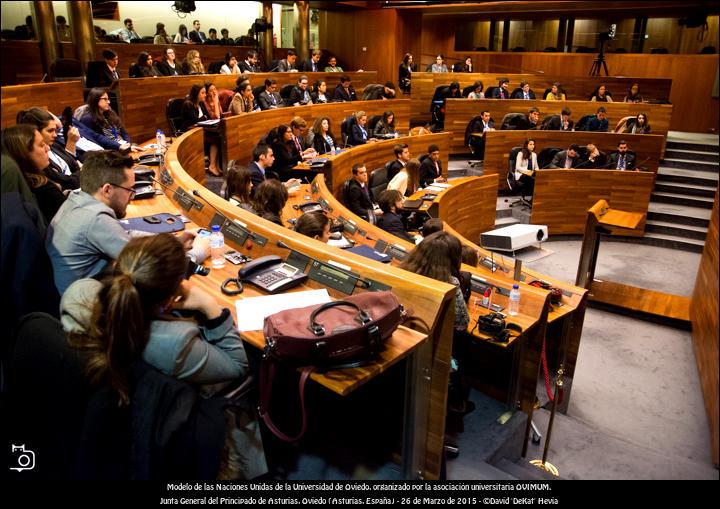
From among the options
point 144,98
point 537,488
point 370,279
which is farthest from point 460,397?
point 144,98

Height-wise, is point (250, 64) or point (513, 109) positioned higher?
point (250, 64)

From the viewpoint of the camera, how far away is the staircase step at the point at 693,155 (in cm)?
962

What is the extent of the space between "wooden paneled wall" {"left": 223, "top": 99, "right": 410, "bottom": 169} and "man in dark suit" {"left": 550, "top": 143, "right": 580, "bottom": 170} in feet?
8.41

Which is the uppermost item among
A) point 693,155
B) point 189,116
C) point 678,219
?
point 189,116

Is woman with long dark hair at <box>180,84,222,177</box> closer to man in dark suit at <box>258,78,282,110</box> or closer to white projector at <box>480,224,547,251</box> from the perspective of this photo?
man in dark suit at <box>258,78,282,110</box>

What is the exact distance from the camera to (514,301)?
3283 millimetres

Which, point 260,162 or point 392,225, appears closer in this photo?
point 392,225

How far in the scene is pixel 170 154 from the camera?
4.61m

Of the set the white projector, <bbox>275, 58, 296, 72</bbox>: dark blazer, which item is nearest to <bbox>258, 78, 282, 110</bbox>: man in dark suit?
<bbox>275, 58, 296, 72</bbox>: dark blazer

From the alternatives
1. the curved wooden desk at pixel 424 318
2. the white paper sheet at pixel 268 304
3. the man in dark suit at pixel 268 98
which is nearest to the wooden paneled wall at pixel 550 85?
the man in dark suit at pixel 268 98

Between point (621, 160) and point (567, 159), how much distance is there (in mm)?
766

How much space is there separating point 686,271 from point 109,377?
729 centimetres

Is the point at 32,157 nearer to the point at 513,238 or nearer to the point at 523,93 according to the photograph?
the point at 513,238

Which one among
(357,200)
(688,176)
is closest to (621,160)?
(688,176)
